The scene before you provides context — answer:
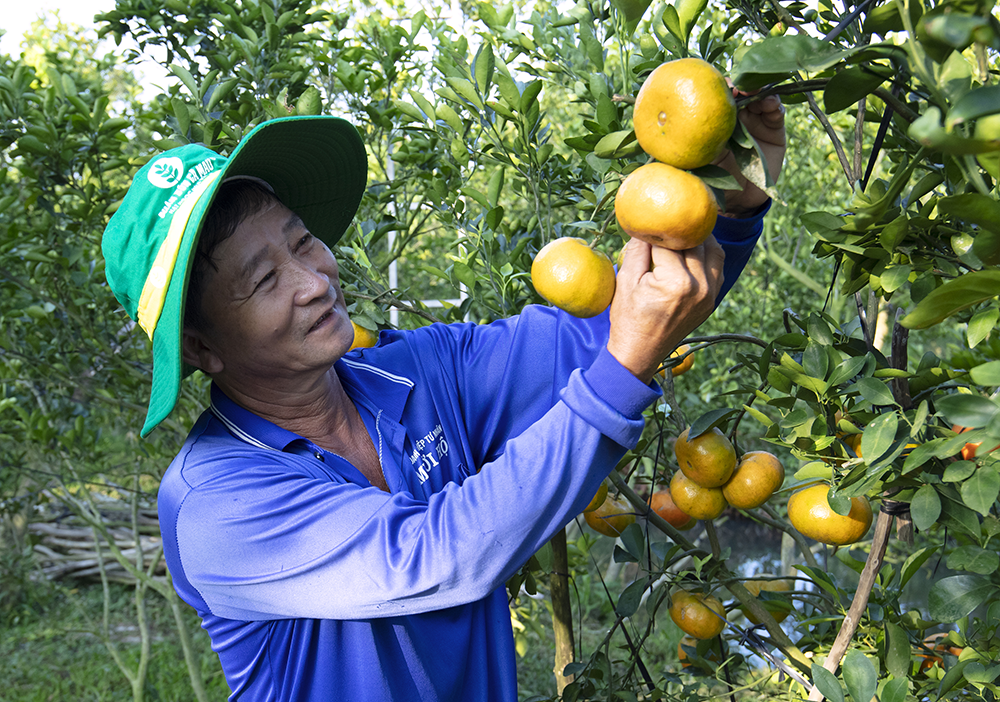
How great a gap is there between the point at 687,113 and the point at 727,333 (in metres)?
0.72

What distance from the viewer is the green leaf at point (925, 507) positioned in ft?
3.23

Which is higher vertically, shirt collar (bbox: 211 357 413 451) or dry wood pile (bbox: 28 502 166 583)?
shirt collar (bbox: 211 357 413 451)

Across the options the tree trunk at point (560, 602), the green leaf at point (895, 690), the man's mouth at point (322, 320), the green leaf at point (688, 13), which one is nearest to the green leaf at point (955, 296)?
the green leaf at point (688, 13)

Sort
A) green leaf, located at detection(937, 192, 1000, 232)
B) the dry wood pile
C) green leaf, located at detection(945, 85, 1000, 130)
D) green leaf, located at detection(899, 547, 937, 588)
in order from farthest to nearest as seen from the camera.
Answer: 1. the dry wood pile
2. green leaf, located at detection(899, 547, 937, 588)
3. green leaf, located at detection(937, 192, 1000, 232)
4. green leaf, located at detection(945, 85, 1000, 130)

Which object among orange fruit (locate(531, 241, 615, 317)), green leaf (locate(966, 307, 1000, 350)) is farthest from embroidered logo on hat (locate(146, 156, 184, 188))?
green leaf (locate(966, 307, 1000, 350))

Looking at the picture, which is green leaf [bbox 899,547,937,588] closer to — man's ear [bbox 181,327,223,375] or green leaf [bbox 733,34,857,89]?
green leaf [bbox 733,34,857,89]

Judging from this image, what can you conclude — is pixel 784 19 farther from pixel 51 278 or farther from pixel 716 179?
pixel 51 278

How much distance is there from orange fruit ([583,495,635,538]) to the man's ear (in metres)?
0.84

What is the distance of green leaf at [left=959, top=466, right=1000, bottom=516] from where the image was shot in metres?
0.88

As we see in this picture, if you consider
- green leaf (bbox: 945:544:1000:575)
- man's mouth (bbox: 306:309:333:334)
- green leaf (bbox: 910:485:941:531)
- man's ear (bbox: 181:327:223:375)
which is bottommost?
green leaf (bbox: 945:544:1000:575)

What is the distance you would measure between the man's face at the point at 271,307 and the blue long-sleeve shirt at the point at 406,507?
120 millimetres

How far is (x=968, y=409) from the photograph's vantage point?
29.5 inches

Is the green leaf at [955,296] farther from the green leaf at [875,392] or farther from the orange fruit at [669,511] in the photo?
the orange fruit at [669,511]

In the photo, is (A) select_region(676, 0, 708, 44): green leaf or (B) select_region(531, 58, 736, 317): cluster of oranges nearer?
(B) select_region(531, 58, 736, 317): cluster of oranges
